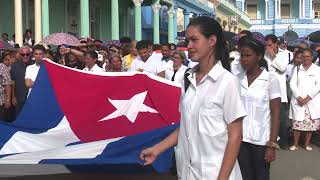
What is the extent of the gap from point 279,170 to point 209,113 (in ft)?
16.8

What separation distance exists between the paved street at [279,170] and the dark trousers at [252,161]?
163cm

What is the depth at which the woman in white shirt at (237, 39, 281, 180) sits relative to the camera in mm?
4828

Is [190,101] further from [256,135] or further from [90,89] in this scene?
[90,89]

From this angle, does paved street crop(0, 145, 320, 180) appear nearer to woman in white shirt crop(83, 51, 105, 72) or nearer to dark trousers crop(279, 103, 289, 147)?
dark trousers crop(279, 103, 289, 147)

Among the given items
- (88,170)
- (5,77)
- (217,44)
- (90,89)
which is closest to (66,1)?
(5,77)

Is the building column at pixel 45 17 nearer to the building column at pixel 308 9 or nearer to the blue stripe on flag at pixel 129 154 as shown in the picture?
the blue stripe on flag at pixel 129 154

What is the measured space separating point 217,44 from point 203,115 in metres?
0.42

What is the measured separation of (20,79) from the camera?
941cm

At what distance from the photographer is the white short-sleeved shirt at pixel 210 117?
3.05 meters

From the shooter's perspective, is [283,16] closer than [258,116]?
No

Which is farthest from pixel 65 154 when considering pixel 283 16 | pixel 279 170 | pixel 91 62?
pixel 283 16

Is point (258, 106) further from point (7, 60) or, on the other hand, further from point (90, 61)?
point (7, 60)

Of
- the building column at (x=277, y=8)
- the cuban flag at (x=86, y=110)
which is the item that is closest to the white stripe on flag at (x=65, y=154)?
the cuban flag at (x=86, y=110)

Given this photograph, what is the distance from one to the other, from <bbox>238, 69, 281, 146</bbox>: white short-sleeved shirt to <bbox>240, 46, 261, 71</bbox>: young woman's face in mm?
110
